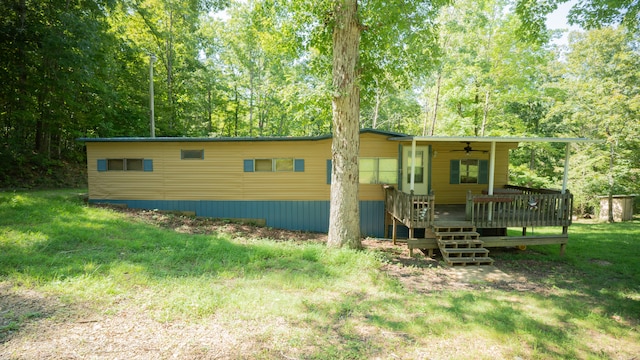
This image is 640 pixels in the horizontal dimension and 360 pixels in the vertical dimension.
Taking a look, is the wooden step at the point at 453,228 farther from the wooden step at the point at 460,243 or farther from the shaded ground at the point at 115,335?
the shaded ground at the point at 115,335

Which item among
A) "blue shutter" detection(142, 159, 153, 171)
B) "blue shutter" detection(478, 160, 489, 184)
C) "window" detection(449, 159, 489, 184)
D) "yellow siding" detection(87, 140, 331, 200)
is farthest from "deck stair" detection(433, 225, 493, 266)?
"blue shutter" detection(142, 159, 153, 171)

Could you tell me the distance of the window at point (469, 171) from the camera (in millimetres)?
11656

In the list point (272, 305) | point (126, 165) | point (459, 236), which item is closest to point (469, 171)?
point (459, 236)

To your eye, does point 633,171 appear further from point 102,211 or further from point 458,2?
point 102,211

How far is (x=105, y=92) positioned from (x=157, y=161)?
286 inches

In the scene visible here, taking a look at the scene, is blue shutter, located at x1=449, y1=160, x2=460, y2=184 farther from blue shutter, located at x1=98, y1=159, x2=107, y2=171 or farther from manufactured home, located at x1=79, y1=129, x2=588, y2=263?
blue shutter, located at x1=98, y1=159, x2=107, y2=171

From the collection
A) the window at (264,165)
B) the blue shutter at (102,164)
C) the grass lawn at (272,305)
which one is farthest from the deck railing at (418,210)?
the blue shutter at (102,164)

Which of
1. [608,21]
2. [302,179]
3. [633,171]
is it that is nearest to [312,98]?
[302,179]

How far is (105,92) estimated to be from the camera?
50.4 ft

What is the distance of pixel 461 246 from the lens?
798cm

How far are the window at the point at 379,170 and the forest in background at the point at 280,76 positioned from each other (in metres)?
2.07

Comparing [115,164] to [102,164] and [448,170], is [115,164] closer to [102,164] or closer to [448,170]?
[102,164]

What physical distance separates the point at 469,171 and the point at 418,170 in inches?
90.8

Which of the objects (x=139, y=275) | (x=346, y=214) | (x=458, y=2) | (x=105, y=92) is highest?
(x=458, y=2)
